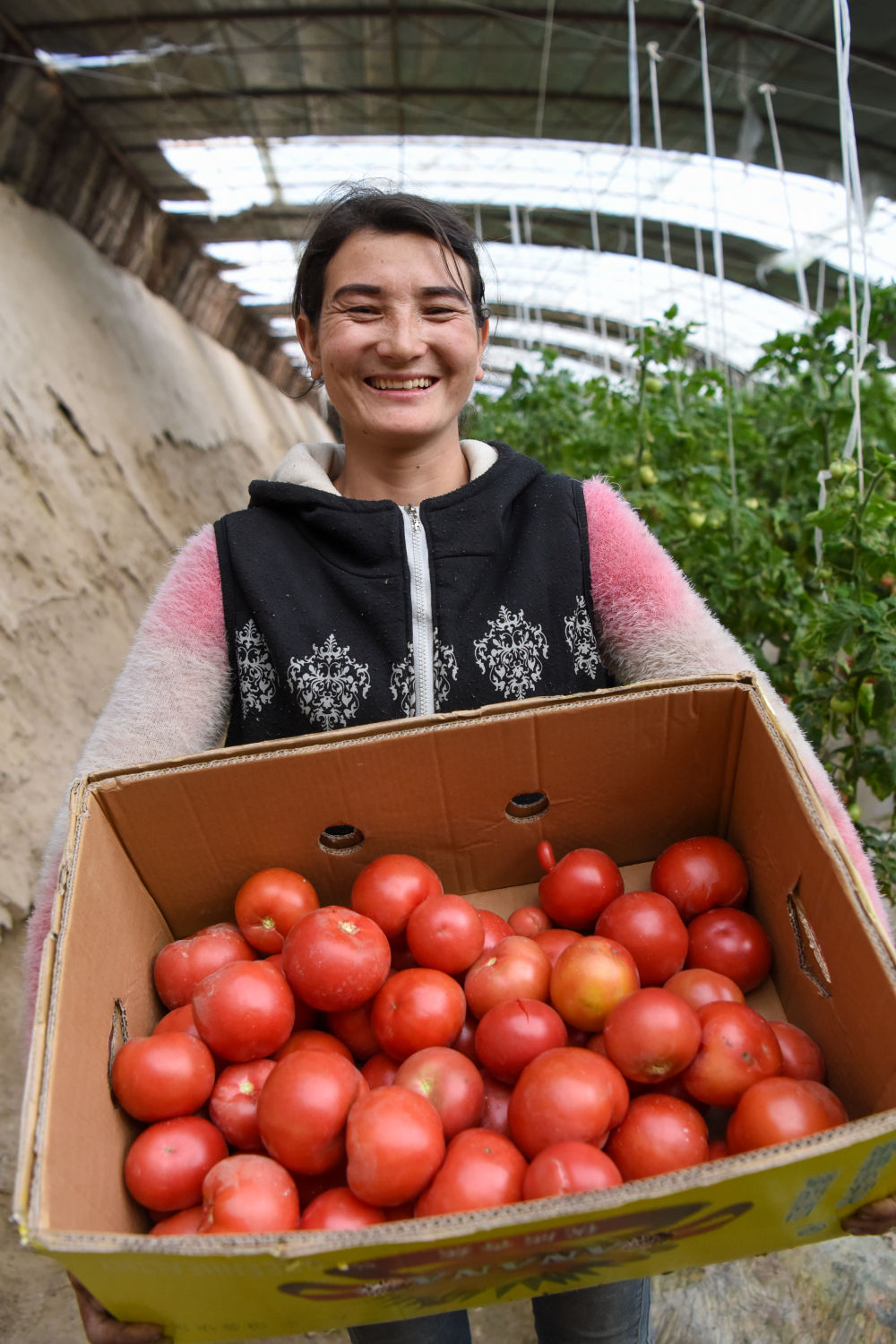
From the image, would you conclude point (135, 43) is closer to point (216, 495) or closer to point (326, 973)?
point (216, 495)

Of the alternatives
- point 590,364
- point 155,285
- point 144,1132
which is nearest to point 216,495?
point 155,285

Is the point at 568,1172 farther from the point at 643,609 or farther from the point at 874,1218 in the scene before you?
the point at 643,609

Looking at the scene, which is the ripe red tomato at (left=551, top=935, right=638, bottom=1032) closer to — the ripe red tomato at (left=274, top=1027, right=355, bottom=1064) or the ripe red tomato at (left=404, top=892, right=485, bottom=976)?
the ripe red tomato at (left=404, top=892, right=485, bottom=976)

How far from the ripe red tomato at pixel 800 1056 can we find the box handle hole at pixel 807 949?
7cm

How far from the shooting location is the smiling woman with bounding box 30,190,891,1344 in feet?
5.13

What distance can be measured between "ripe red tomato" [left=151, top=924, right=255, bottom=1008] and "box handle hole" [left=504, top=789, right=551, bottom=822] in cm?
47

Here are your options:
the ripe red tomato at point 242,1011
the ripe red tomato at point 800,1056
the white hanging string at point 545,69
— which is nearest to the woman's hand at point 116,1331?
the ripe red tomato at point 242,1011

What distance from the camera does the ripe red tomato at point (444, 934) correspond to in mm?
1314

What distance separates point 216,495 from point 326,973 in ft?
25.8

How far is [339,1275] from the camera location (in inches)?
30.7

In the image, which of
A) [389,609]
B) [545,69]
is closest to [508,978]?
[389,609]

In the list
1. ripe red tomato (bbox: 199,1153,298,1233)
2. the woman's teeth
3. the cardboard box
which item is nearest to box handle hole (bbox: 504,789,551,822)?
the cardboard box

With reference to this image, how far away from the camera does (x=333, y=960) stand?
1230 millimetres

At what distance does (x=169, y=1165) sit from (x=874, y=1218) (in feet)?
2.59
